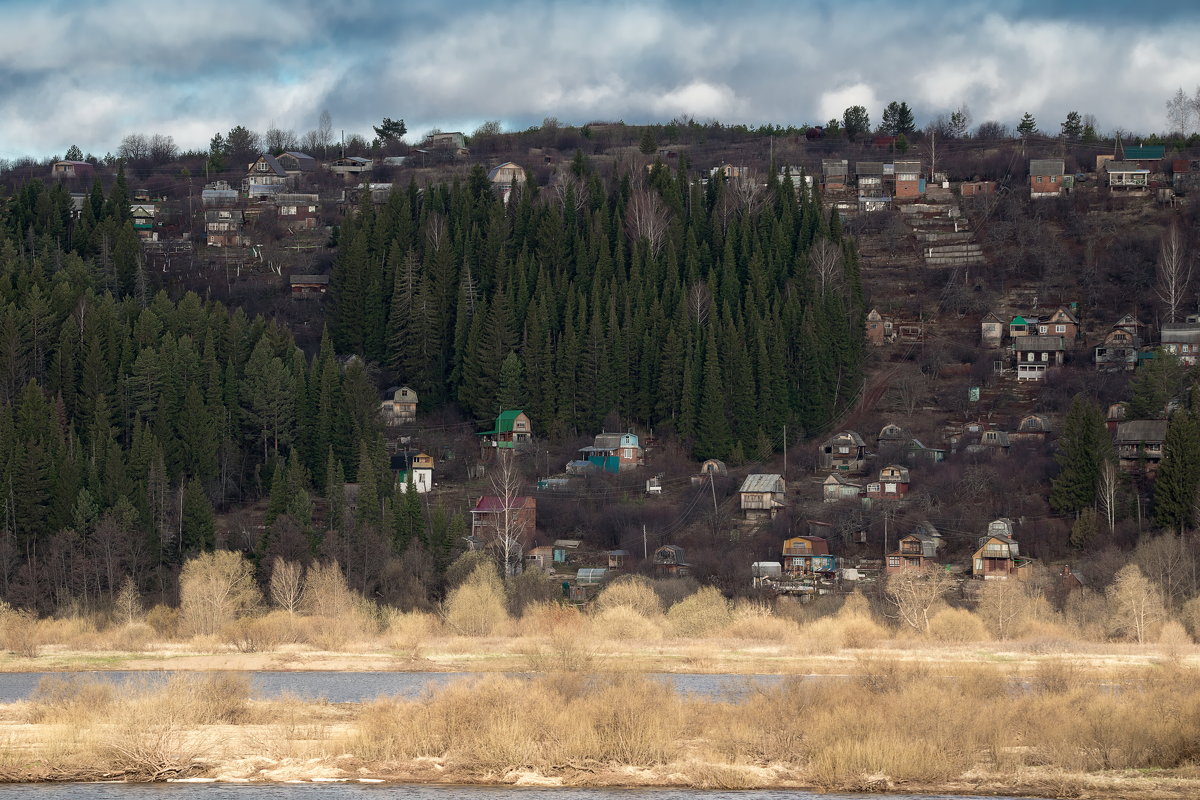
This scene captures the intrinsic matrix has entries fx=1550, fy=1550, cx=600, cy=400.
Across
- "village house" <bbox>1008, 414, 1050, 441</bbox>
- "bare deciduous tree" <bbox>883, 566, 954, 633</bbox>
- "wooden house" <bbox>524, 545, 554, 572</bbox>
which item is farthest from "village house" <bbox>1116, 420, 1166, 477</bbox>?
"wooden house" <bbox>524, 545, 554, 572</bbox>

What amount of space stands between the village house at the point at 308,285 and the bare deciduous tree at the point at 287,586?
65.4m

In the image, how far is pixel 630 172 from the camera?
153375 mm

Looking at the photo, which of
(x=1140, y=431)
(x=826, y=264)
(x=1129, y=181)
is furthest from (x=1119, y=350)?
(x=1129, y=181)

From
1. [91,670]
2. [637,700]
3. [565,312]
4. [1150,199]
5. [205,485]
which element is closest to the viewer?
[637,700]

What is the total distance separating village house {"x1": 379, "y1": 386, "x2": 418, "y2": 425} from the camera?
Result: 4542 inches

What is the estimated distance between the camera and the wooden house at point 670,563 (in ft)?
276

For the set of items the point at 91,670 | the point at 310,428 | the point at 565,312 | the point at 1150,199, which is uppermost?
the point at 1150,199

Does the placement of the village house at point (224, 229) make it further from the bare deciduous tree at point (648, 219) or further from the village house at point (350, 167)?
the bare deciduous tree at point (648, 219)

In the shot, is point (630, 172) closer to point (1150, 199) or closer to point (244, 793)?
point (1150, 199)

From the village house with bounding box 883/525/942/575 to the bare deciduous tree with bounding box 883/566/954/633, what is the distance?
19.9ft

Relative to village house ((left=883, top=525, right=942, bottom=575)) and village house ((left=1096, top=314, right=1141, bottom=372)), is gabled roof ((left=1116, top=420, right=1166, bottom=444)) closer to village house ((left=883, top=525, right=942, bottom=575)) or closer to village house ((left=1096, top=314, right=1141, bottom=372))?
village house ((left=883, top=525, right=942, bottom=575))

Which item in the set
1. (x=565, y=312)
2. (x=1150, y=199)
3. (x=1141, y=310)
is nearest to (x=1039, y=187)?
(x=1150, y=199)

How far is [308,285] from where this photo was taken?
141 m

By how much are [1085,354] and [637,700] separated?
9348cm
